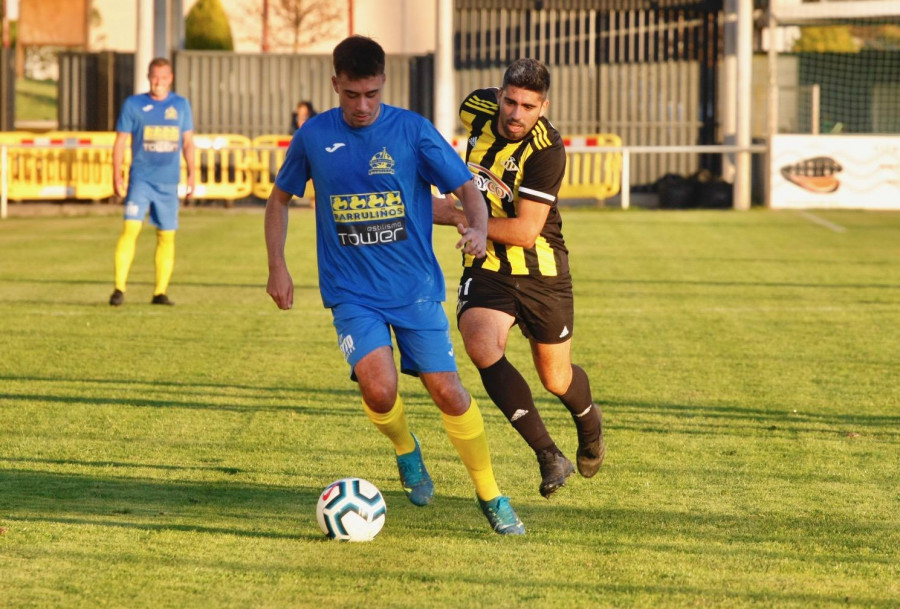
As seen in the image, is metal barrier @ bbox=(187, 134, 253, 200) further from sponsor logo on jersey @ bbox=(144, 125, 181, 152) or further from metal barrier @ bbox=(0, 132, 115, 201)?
sponsor logo on jersey @ bbox=(144, 125, 181, 152)

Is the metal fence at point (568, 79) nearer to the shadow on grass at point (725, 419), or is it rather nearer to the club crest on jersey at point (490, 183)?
the shadow on grass at point (725, 419)

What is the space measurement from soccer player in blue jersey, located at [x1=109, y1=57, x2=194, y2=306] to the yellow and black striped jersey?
661cm

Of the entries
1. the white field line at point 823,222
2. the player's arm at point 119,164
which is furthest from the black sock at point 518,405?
the white field line at point 823,222

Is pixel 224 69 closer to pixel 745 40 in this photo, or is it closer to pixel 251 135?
pixel 251 135

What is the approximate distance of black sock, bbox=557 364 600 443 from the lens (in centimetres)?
623

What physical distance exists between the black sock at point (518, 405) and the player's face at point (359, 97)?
4.06 feet

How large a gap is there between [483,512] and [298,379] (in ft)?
11.7

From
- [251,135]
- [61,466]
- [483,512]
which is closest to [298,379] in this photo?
[61,466]

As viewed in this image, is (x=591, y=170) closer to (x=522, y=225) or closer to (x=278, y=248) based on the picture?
(x=522, y=225)

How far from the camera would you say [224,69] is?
92.3 ft

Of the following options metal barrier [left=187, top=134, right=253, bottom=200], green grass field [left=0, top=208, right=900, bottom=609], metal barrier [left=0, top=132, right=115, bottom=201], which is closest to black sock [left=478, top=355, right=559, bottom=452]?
green grass field [left=0, top=208, right=900, bottom=609]

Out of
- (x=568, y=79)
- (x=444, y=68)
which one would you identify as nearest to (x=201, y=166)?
(x=444, y=68)

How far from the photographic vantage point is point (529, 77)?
18.4 feet

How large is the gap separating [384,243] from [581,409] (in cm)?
144
